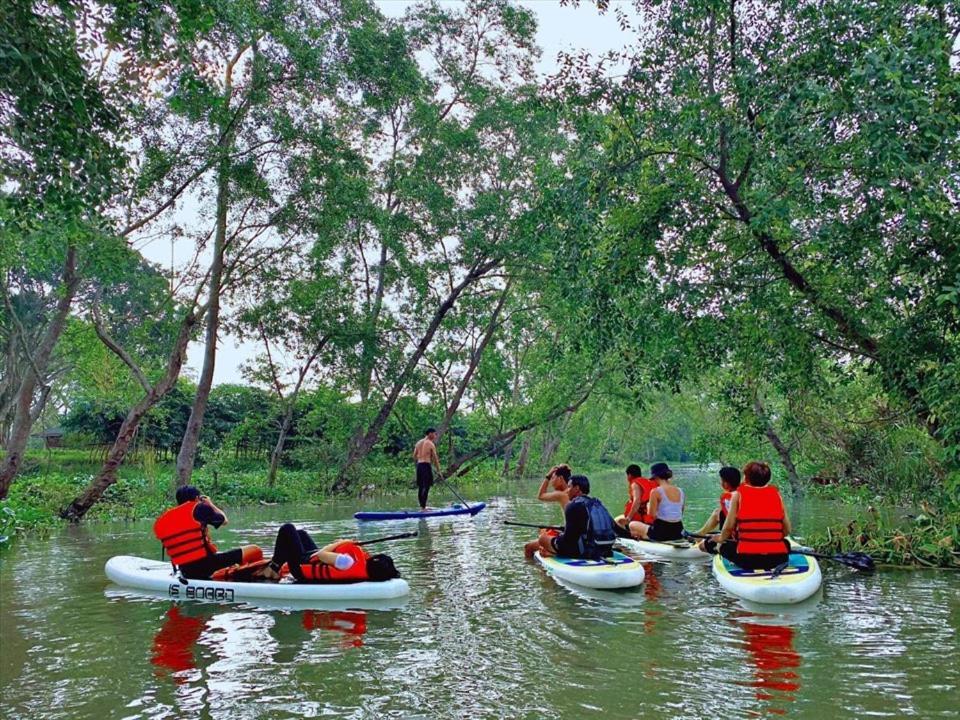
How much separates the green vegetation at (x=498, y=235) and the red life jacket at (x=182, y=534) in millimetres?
3209

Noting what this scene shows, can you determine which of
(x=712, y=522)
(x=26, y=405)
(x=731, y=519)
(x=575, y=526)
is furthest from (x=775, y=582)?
(x=26, y=405)

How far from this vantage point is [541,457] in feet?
132

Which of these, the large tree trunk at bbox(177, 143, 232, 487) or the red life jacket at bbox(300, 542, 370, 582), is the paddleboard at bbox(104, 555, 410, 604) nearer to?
the red life jacket at bbox(300, 542, 370, 582)

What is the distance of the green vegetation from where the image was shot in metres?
7.30

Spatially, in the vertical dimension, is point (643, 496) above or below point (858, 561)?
above

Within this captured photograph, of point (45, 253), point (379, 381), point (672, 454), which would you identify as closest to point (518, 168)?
point (379, 381)

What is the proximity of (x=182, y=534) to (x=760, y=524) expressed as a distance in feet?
20.9

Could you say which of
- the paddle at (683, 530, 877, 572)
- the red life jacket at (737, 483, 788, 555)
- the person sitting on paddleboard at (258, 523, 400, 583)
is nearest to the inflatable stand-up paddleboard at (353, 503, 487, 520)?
the person sitting on paddleboard at (258, 523, 400, 583)

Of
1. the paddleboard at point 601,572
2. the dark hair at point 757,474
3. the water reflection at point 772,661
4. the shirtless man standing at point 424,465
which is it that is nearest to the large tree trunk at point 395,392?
the shirtless man standing at point 424,465

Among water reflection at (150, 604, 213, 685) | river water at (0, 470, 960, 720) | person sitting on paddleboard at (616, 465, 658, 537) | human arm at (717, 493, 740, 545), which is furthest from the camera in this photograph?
person sitting on paddleboard at (616, 465, 658, 537)

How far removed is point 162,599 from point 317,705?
4.19m

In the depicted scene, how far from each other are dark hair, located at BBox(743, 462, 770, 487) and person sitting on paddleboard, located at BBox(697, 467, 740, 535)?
572 mm

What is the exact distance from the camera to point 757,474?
802cm

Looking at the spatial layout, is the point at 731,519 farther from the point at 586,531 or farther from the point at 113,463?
the point at 113,463
